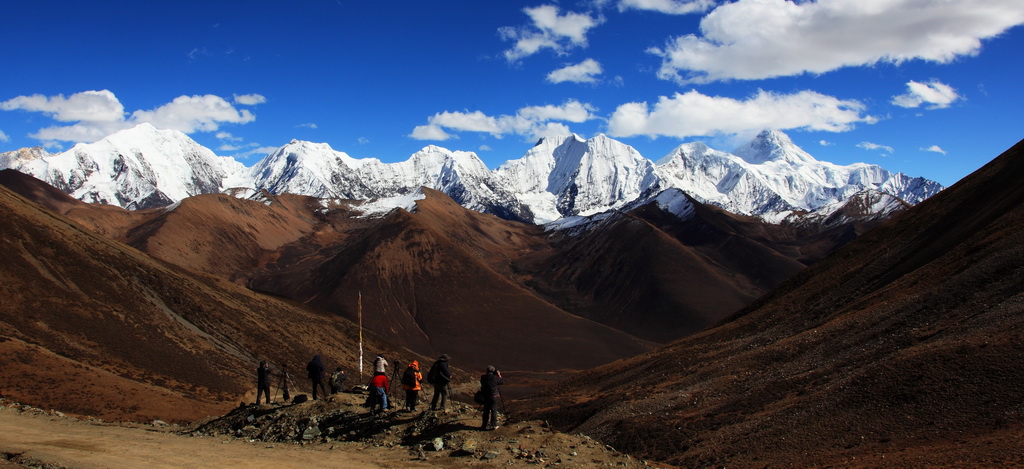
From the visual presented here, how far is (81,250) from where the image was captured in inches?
2881

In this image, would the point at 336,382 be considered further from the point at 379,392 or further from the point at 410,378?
the point at 410,378

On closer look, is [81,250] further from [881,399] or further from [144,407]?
[881,399]

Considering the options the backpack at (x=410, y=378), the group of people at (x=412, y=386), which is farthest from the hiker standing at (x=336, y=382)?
the backpack at (x=410, y=378)

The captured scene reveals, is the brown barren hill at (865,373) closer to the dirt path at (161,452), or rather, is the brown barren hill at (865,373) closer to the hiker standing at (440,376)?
the hiker standing at (440,376)

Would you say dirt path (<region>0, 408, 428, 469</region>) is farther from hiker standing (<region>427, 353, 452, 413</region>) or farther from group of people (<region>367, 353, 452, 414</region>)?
hiker standing (<region>427, 353, 452, 413</region>)

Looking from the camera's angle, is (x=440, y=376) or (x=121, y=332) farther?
(x=121, y=332)

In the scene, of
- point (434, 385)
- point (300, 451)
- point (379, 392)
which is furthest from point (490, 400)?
point (300, 451)

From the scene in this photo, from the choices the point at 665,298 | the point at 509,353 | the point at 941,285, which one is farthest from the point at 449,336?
the point at 941,285

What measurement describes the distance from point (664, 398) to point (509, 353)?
298 ft

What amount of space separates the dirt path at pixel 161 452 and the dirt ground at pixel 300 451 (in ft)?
0.08

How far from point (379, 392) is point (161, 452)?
8.03 meters

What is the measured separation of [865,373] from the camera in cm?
3300

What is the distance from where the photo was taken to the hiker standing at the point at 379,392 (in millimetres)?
27781

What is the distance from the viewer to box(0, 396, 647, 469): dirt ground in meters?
20.4
